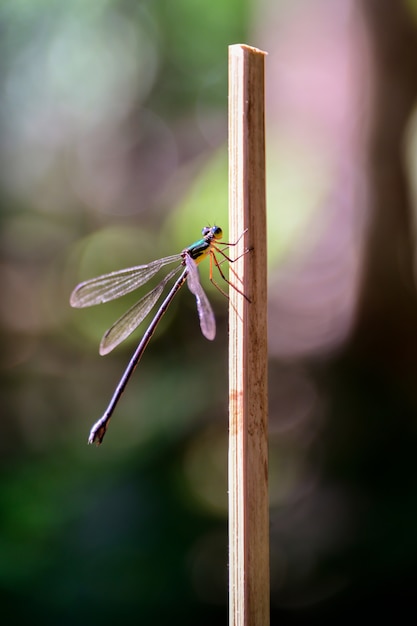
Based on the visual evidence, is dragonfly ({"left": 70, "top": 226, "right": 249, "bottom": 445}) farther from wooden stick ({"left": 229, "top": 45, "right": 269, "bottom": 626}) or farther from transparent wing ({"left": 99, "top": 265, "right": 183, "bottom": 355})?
wooden stick ({"left": 229, "top": 45, "right": 269, "bottom": 626})

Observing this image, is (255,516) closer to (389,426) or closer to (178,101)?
(389,426)

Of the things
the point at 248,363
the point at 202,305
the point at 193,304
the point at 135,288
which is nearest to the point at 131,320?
the point at 135,288

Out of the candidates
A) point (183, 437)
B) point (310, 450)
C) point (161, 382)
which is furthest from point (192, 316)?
point (310, 450)

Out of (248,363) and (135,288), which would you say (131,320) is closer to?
(135,288)

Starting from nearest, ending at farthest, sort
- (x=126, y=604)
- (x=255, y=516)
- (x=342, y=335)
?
1. (x=255, y=516)
2. (x=126, y=604)
3. (x=342, y=335)

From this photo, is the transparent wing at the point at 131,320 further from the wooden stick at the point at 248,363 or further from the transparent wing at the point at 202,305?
the wooden stick at the point at 248,363

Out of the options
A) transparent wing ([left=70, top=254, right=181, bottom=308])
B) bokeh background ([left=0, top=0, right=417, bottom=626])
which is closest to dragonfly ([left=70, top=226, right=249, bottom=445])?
transparent wing ([left=70, top=254, right=181, bottom=308])

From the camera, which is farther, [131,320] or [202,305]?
[131,320]

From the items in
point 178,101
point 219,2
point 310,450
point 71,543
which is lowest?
point 71,543
